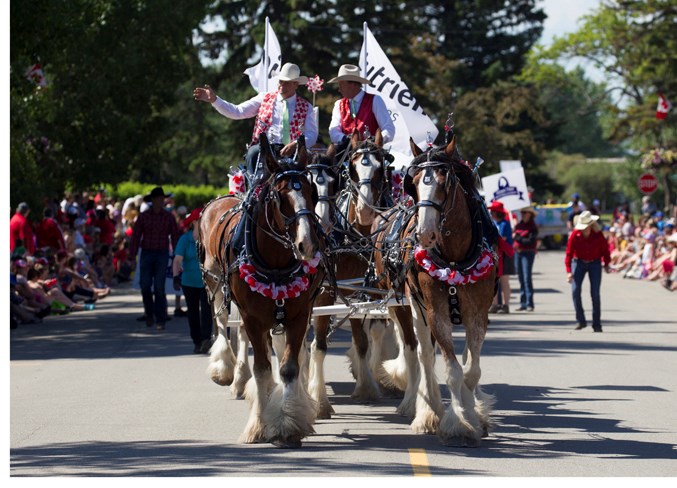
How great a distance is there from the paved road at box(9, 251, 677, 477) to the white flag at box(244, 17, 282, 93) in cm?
360

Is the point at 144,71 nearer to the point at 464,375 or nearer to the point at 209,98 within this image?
the point at 209,98

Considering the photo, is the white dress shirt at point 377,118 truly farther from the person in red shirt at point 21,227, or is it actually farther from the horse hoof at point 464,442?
the person in red shirt at point 21,227

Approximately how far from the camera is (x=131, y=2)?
30.5m

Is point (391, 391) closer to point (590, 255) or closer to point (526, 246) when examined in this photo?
point (590, 255)

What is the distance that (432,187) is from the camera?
1037cm

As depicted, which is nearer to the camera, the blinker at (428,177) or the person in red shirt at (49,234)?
the blinker at (428,177)

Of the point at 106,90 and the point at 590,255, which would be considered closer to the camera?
the point at 590,255

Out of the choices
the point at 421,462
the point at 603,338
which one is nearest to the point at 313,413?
the point at 421,462

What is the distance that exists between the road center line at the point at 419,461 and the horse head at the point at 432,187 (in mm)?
1590

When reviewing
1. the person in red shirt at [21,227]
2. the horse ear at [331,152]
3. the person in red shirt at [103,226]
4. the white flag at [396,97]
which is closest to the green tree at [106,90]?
the person in red shirt at [103,226]

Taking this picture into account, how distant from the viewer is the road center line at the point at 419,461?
359 inches

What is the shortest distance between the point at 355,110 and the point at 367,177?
5.69 ft

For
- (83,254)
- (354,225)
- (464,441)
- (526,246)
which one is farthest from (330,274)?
(83,254)

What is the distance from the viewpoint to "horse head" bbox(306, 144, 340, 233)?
10.8 meters
